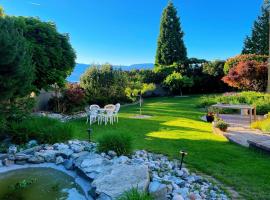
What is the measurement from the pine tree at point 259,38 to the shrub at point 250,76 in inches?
582

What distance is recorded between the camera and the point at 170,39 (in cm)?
3506

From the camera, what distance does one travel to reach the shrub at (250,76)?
1941cm

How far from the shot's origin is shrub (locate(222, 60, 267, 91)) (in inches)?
764

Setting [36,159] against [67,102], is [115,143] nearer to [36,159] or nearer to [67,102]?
[36,159]

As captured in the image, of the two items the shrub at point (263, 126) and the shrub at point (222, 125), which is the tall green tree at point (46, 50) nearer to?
the shrub at point (222, 125)

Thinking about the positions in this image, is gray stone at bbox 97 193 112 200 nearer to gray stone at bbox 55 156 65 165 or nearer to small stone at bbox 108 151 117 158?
small stone at bbox 108 151 117 158

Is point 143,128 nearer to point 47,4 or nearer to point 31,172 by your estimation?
point 31,172

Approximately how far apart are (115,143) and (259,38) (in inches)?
1318

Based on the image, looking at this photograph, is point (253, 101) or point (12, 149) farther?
point (253, 101)

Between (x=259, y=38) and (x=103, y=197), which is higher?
(x=259, y=38)

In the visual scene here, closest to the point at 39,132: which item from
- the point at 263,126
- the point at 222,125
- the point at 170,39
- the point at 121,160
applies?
the point at 121,160

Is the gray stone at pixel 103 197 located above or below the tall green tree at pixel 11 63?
below

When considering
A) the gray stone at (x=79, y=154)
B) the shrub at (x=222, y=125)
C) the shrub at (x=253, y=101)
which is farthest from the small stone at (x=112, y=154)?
the shrub at (x=253, y=101)

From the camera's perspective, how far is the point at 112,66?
1812 cm
